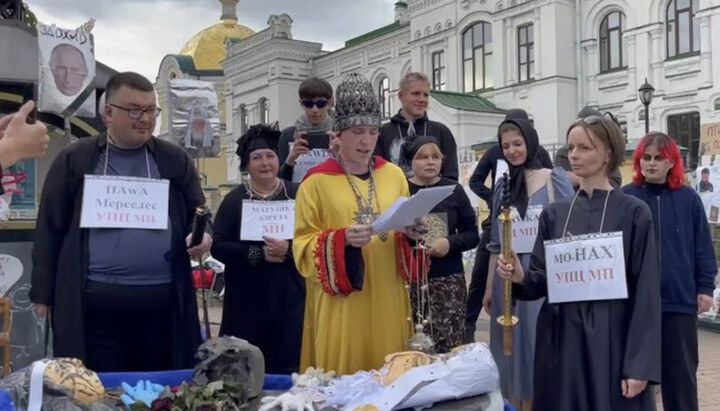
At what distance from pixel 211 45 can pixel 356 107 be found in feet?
146

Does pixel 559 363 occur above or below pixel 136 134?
below

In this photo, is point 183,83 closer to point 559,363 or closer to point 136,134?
point 136,134

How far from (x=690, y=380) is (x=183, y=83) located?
6723 mm

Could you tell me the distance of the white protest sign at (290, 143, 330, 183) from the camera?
4797mm

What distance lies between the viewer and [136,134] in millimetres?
3369

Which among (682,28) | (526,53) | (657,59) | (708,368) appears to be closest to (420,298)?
(708,368)

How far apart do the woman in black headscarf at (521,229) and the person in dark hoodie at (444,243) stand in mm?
235

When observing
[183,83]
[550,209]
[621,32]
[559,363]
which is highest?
[621,32]

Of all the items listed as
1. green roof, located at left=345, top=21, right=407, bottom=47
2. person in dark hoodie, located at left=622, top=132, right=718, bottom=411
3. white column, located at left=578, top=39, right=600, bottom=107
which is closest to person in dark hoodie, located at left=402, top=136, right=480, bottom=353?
person in dark hoodie, located at left=622, top=132, right=718, bottom=411

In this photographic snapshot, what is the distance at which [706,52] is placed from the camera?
2011 cm

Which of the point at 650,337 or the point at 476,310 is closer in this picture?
the point at 650,337

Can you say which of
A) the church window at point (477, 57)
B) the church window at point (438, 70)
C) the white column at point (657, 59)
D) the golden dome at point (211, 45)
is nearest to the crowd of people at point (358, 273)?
the white column at point (657, 59)

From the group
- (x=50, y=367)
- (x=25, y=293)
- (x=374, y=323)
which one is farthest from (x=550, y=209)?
(x=25, y=293)

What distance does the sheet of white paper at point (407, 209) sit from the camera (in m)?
2.89
